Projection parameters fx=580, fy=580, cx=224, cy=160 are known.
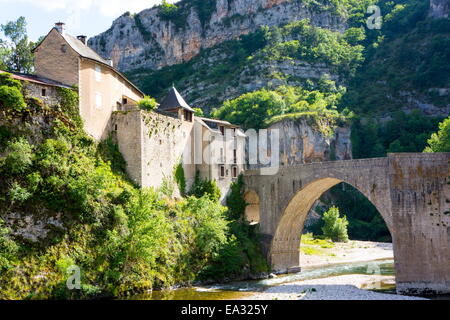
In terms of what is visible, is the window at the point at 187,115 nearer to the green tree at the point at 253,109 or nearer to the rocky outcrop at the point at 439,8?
the green tree at the point at 253,109

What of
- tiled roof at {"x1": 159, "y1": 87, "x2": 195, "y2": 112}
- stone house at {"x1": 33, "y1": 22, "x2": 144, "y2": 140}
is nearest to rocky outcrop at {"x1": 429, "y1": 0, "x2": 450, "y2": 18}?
tiled roof at {"x1": 159, "y1": 87, "x2": 195, "y2": 112}

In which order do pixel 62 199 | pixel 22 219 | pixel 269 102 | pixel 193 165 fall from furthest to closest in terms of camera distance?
pixel 269 102 < pixel 193 165 < pixel 62 199 < pixel 22 219

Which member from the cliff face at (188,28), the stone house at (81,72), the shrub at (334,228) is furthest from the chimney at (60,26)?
the cliff face at (188,28)

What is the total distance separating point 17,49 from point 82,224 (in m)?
36.2

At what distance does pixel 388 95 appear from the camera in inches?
4486

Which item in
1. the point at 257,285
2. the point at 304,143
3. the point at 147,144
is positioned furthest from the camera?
the point at 304,143

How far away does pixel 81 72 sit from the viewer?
47.2m

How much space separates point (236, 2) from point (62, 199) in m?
100

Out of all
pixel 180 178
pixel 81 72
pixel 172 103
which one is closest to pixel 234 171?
pixel 180 178

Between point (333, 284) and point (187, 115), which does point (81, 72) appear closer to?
point (187, 115)

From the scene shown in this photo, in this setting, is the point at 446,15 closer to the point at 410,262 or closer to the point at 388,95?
the point at 388,95

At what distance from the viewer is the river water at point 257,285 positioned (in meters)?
39.3

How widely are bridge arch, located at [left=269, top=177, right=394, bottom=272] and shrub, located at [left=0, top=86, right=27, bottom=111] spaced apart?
24.9m

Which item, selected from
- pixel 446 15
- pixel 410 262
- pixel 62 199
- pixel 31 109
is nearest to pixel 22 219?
pixel 62 199
